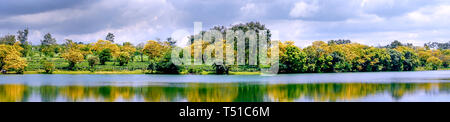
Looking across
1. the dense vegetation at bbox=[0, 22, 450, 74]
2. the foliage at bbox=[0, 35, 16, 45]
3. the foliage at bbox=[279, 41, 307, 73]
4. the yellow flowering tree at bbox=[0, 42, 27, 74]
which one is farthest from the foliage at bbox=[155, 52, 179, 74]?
the foliage at bbox=[0, 35, 16, 45]

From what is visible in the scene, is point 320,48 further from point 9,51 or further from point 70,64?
point 9,51

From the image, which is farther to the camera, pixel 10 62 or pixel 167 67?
pixel 167 67

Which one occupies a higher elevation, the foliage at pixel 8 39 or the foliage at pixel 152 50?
the foliage at pixel 8 39

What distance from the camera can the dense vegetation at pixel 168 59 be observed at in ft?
207

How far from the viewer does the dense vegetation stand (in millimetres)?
63125

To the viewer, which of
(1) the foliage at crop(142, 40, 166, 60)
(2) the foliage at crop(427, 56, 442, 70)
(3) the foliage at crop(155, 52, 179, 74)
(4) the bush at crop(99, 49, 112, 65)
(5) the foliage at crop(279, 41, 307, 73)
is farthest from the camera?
(2) the foliage at crop(427, 56, 442, 70)

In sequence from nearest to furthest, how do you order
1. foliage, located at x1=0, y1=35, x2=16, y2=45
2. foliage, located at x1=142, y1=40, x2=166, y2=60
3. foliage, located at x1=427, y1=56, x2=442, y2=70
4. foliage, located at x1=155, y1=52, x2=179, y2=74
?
foliage, located at x1=155, y1=52, x2=179, y2=74
foliage, located at x1=142, y1=40, x2=166, y2=60
foliage, located at x1=0, y1=35, x2=16, y2=45
foliage, located at x1=427, y1=56, x2=442, y2=70

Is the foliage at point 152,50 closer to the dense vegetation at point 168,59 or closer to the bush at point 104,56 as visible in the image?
the dense vegetation at point 168,59

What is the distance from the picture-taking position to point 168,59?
211 feet

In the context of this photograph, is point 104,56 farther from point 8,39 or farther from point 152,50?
point 8,39

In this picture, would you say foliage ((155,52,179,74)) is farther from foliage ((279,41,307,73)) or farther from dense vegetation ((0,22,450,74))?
foliage ((279,41,307,73))

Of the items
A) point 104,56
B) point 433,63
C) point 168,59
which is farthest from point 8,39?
point 433,63

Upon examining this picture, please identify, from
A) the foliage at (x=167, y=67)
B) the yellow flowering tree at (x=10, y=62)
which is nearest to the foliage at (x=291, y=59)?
the foliage at (x=167, y=67)

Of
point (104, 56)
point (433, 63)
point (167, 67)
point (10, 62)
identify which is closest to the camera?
point (10, 62)
